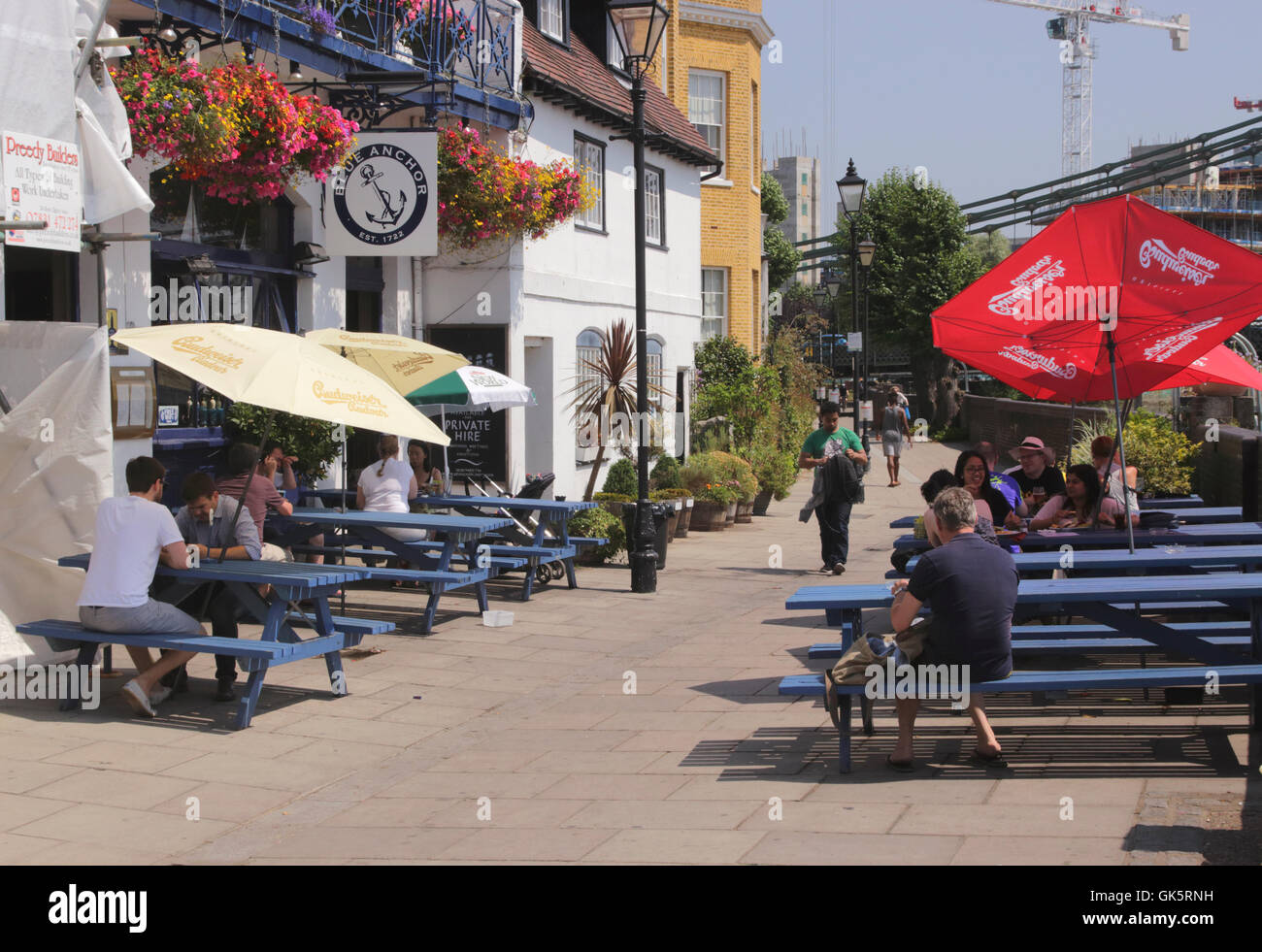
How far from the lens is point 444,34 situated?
46.9 ft

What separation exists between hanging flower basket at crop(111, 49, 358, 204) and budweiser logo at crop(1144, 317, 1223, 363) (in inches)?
264

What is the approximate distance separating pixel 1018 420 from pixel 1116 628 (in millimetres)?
26029

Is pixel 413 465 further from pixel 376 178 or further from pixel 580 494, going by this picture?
pixel 580 494

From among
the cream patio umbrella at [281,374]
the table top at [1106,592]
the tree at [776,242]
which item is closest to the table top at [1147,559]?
the table top at [1106,592]

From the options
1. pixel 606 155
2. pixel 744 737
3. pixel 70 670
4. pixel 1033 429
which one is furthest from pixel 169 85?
pixel 1033 429

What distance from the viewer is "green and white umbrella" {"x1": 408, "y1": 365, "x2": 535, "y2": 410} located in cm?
1234

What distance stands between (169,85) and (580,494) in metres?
10.1

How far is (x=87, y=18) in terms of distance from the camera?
29.4 feet

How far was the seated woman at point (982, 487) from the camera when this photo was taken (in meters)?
9.61

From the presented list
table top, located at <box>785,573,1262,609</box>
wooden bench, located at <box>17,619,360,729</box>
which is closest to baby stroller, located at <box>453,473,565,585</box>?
wooden bench, located at <box>17,619,360,729</box>

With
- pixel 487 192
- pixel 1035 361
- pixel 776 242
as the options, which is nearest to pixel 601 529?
pixel 487 192

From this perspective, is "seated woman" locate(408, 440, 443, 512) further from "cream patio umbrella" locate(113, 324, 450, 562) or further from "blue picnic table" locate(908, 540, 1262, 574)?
"blue picnic table" locate(908, 540, 1262, 574)

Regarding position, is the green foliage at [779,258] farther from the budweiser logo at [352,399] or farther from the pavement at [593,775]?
the budweiser logo at [352,399]

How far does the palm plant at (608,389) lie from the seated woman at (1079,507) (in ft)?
24.0
